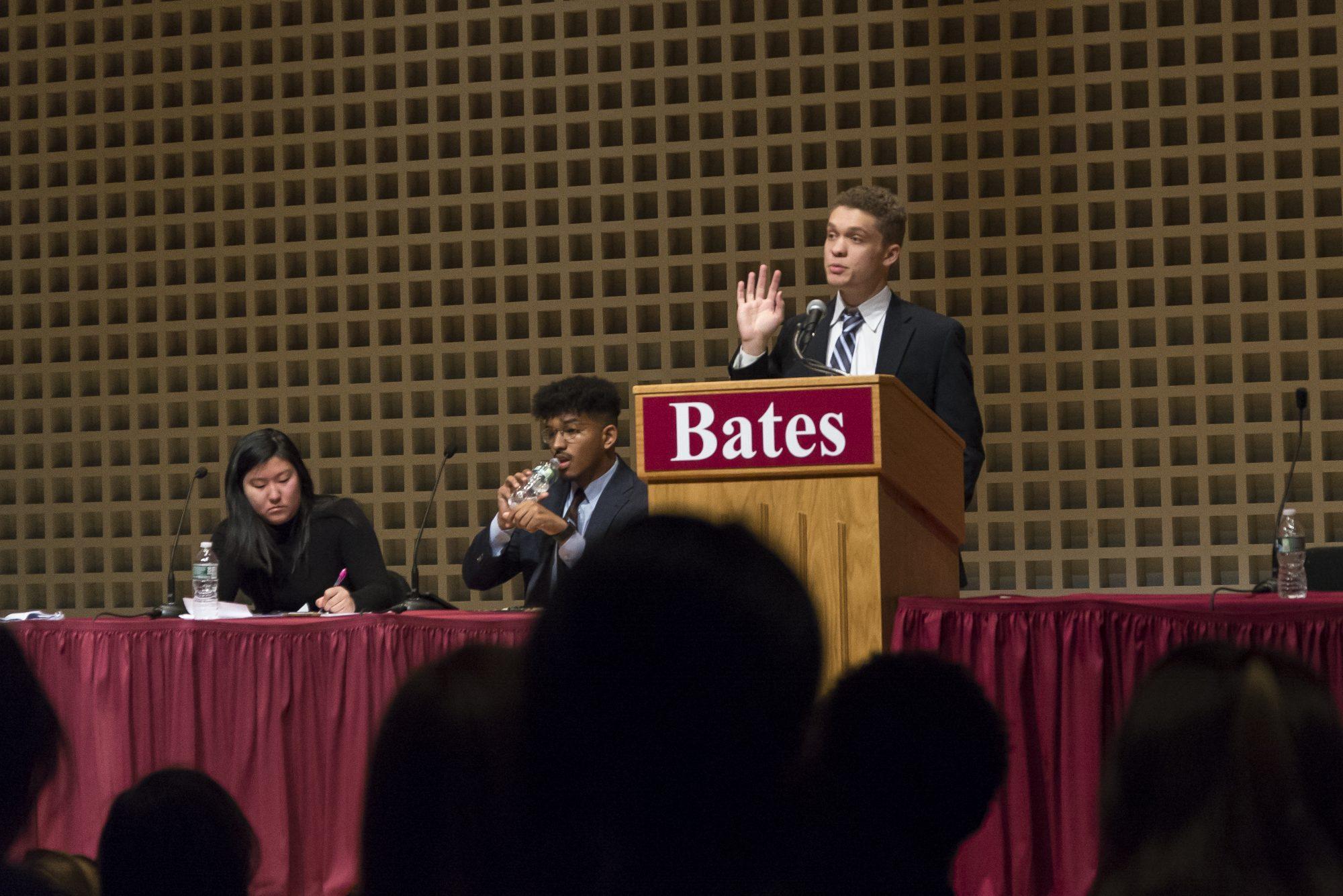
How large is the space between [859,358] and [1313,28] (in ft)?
11.4

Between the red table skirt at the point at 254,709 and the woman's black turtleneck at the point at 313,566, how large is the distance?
872 mm

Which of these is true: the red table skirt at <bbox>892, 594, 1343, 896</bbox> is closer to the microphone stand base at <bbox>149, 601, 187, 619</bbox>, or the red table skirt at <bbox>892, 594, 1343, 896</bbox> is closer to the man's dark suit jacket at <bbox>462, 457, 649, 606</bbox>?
the man's dark suit jacket at <bbox>462, 457, 649, 606</bbox>

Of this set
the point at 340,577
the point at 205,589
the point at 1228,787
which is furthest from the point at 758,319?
the point at 1228,787

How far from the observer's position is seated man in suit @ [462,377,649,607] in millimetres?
4527

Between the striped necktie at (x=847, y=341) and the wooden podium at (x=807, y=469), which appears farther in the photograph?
A: the striped necktie at (x=847, y=341)

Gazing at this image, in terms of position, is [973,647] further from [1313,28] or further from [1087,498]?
[1313,28]

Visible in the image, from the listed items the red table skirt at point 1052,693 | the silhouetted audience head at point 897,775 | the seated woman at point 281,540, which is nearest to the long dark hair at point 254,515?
the seated woman at point 281,540

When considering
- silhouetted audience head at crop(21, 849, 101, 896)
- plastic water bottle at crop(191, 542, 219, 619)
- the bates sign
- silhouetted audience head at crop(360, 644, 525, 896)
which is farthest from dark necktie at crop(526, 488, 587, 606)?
silhouetted audience head at crop(360, 644, 525, 896)

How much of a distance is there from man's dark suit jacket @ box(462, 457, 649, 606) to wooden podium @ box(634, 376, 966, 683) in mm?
1619

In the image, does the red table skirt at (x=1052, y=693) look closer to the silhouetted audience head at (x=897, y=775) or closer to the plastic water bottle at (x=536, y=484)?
the plastic water bottle at (x=536, y=484)

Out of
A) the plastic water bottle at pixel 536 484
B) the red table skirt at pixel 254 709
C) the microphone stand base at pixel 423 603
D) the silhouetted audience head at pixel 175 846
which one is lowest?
the red table skirt at pixel 254 709

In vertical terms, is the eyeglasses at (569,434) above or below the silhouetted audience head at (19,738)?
above

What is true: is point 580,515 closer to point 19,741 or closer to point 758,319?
point 758,319

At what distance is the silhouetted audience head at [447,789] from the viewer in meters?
0.87
